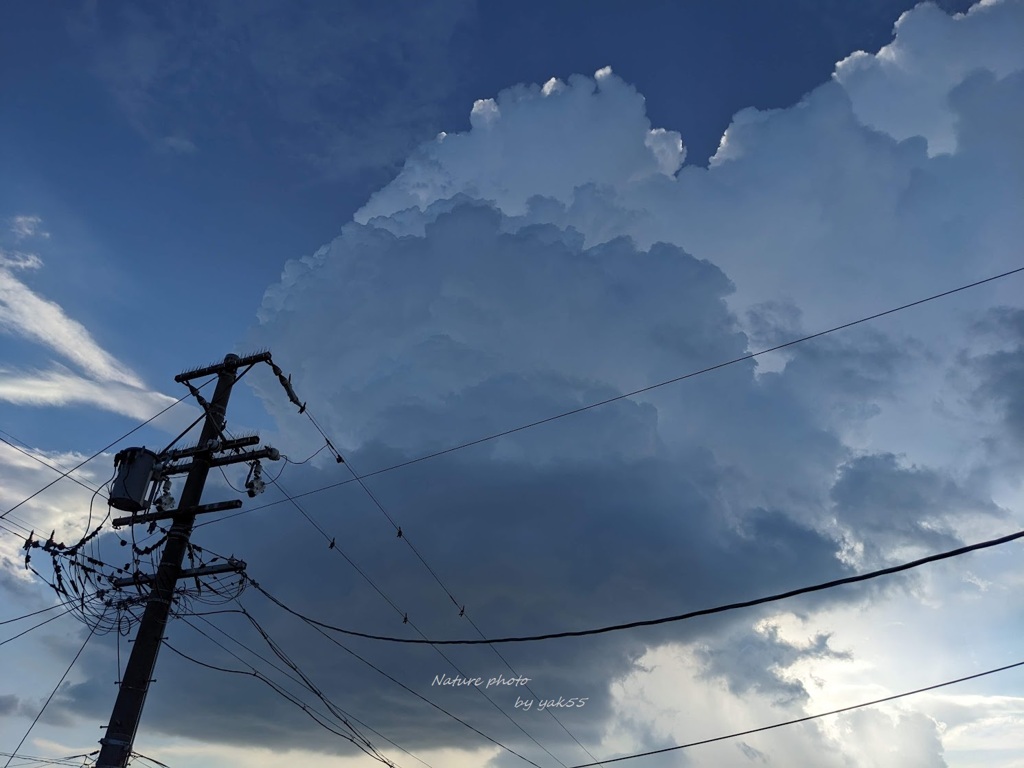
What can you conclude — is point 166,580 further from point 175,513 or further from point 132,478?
point 132,478

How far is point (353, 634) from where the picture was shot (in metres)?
19.3

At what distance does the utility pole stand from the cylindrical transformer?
83 mm

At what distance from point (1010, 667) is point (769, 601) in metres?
4.64

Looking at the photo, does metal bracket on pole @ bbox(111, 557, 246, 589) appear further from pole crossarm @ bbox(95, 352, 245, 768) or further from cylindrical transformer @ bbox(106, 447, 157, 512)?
cylindrical transformer @ bbox(106, 447, 157, 512)

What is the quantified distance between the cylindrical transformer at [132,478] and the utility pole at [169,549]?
83 millimetres

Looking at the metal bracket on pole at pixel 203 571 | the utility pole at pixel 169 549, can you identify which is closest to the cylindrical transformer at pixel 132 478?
the utility pole at pixel 169 549

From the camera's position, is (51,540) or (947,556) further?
(51,540)

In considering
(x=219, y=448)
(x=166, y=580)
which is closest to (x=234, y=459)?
(x=219, y=448)

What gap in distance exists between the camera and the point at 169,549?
17266mm

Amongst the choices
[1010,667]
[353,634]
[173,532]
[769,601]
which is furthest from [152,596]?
[1010,667]

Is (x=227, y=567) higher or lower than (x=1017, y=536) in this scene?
higher

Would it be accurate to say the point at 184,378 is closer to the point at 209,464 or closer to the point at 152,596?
the point at 209,464

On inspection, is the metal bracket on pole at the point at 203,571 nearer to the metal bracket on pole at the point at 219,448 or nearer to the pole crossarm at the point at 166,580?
the pole crossarm at the point at 166,580

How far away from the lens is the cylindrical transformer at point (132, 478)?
17766 mm
